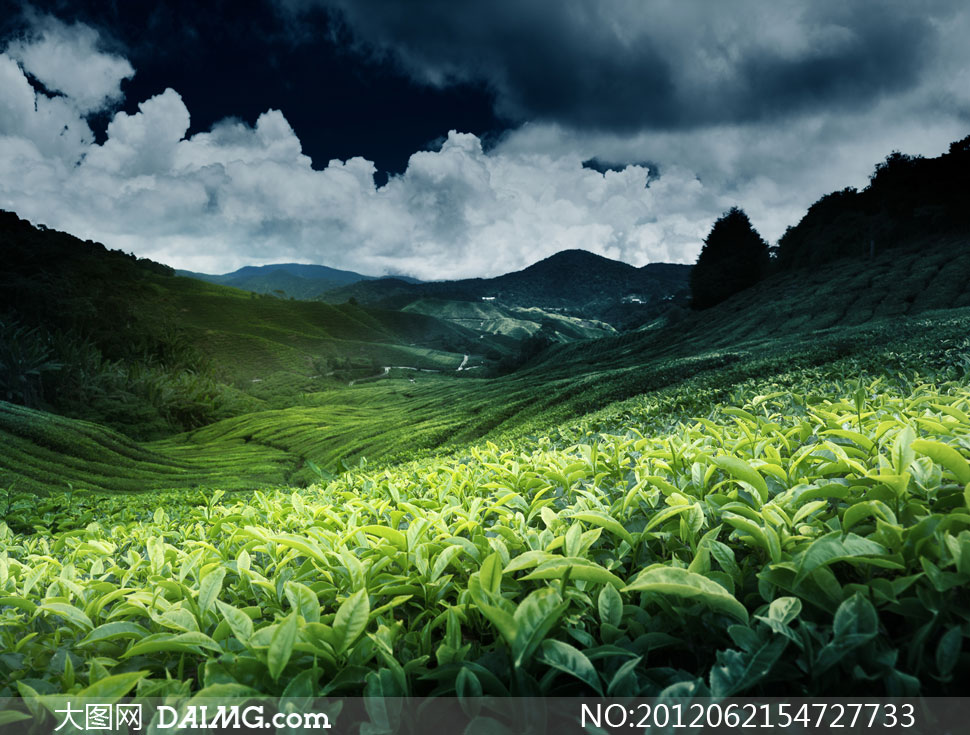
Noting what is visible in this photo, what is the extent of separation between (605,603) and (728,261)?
4608 cm

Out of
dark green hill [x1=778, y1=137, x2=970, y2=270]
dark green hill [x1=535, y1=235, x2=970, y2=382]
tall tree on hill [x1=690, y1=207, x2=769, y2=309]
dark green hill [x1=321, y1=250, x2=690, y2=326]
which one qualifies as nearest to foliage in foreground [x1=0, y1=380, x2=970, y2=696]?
dark green hill [x1=535, y1=235, x2=970, y2=382]

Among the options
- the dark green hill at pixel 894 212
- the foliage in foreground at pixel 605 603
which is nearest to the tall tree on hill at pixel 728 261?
the dark green hill at pixel 894 212

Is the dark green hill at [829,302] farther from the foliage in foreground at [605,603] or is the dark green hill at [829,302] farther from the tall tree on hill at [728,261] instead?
the foliage in foreground at [605,603]

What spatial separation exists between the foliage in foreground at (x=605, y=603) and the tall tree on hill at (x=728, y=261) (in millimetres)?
44038

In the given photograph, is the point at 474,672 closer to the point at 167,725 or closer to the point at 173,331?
the point at 167,725

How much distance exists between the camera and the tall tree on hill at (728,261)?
135 ft

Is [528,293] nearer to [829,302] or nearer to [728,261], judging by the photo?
[728,261]

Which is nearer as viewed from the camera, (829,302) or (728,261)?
(829,302)

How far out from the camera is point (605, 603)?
3.64 feet

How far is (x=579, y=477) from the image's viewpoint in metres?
2.15

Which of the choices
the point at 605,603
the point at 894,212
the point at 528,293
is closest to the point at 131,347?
the point at 605,603

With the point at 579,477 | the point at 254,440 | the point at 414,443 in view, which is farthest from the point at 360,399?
the point at 579,477

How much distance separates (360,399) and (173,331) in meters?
16.6

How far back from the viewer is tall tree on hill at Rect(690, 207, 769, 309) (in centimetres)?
4100
